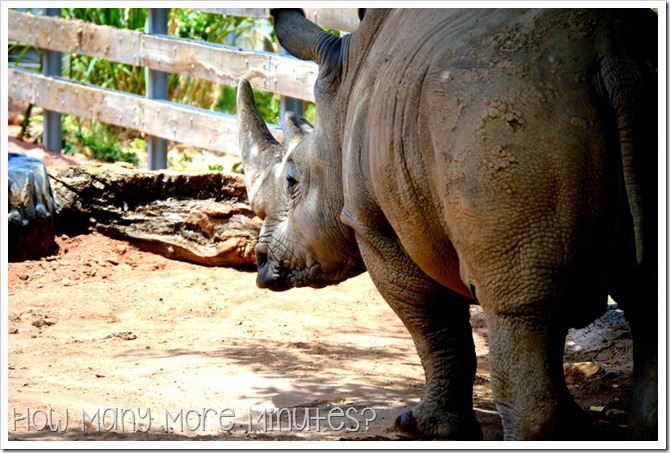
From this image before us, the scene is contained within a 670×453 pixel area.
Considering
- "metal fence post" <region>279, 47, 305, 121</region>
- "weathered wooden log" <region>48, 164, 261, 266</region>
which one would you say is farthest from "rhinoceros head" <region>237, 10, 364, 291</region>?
"metal fence post" <region>279, 47, 305, 121</region>

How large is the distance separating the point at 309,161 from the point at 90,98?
26.5 feet

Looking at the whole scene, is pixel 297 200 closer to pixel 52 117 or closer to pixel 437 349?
pixel 437 349

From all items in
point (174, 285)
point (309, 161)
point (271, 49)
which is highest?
point (271, 49)

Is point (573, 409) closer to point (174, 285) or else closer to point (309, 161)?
point (309, 161)

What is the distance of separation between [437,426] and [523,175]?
5.69ft

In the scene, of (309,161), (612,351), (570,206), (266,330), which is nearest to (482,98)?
(570,206)

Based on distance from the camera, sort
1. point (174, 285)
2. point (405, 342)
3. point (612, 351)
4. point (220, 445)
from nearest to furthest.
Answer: point (220, 445) → point (612, 351) → point (405, 342) → point (174, 285)

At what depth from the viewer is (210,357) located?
6.59 metres

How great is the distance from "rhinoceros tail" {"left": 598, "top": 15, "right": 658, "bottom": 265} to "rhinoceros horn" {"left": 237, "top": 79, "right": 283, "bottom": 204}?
7.95 ft

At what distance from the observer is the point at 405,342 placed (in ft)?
23.4

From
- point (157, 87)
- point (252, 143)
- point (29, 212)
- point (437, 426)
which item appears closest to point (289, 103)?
point (157, 87)

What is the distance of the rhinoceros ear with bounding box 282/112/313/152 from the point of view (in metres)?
5.58

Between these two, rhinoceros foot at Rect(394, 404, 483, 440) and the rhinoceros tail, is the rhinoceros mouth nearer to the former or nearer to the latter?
rhinoceros foot at Rect(394, 404, 483, 440)

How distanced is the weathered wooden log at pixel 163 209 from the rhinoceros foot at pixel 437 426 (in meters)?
3.93
